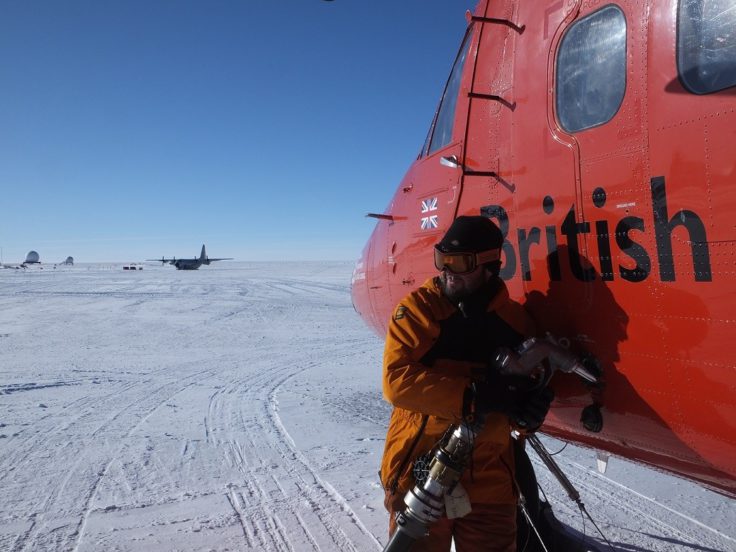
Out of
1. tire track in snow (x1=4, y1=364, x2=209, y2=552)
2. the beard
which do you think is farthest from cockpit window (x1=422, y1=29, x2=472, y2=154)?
tire track in snow (x1=4, y1=364, x2=209, y2=552)

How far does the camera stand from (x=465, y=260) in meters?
2.37

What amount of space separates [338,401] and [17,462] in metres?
3.68

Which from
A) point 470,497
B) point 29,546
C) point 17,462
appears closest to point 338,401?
point 17,462

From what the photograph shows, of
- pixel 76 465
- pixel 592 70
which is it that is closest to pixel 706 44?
pixel 592 70

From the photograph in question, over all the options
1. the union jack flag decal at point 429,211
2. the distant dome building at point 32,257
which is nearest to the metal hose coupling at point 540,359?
the union jack flag decal at point 429,211

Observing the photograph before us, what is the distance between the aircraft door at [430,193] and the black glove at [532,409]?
4.22 ft

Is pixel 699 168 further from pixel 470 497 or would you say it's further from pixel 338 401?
pixel 338 401

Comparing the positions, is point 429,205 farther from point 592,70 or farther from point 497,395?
point 497,395

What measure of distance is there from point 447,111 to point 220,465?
3676mm

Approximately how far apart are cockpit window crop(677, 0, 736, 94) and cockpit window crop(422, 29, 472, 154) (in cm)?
159

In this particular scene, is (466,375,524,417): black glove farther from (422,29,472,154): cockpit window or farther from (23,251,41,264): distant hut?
(23,251,41,264): distant hut

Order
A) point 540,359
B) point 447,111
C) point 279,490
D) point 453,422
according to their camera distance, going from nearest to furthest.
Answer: point 540,359
point 453,422
point 447,111
point 279,490

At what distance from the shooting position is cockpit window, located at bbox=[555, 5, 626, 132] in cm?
221

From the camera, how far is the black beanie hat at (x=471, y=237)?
2359mm
